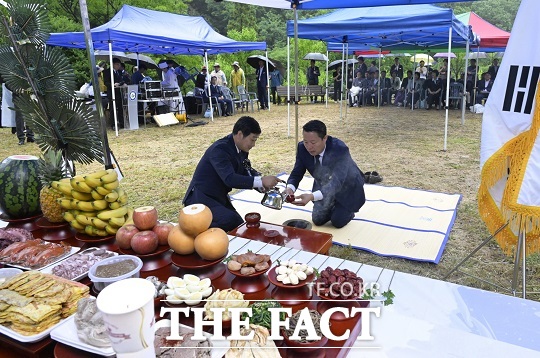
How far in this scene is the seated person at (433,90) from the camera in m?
16.1

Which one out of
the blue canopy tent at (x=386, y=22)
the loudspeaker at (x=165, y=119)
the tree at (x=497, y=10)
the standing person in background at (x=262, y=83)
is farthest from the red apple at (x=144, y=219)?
the tree at (x=497, y=10)

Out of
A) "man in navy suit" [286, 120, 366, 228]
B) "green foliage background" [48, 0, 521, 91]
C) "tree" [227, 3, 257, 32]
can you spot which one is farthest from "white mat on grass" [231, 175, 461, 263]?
"tree" [227, 3, 257, 32]

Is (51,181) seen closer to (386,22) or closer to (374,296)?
(374,296)

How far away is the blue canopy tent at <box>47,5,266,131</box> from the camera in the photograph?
375 inches

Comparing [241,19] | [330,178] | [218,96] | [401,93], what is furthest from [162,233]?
[241,19]

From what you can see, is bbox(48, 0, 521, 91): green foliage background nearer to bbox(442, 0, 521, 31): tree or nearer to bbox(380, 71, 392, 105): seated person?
bbox(442, 0, 521, 31): tree

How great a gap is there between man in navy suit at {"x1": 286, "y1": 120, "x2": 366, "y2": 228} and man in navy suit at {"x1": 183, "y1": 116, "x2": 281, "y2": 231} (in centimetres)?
47

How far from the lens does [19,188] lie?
2.53 metres

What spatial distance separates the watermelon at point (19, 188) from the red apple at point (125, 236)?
0.99m

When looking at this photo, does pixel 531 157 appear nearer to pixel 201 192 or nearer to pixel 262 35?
pixel 201 192

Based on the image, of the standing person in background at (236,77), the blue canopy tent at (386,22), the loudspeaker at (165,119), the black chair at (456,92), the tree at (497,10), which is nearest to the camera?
the blue canopy tent at (386,22)

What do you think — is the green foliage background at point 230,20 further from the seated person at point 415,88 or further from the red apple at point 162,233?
the seated person at point 415,88

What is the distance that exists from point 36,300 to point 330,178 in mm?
2981

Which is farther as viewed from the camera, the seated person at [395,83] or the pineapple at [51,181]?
the seated person at [395,83]
